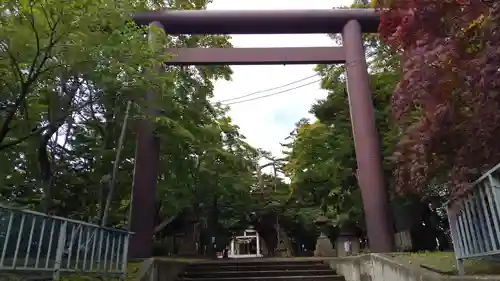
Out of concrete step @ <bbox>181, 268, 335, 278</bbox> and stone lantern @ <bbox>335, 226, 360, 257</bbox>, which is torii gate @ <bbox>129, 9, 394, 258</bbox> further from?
stone lantern @ <bbox>335, 226, 360, 257</bbox>

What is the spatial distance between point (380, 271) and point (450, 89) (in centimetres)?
348

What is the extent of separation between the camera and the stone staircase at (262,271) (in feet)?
25.5

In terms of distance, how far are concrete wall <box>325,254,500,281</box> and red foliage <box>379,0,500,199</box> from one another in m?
0.92

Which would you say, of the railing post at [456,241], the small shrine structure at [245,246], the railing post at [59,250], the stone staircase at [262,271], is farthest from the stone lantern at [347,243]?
the small shrine structure at [245,246]

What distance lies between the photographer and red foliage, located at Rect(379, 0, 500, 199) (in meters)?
3.46

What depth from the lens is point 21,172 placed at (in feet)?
25.7

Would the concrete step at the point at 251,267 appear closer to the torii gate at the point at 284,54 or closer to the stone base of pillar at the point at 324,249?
the torii gate at the point at 284,54

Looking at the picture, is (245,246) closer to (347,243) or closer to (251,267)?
(347,243)

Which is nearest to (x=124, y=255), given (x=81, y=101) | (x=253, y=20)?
(x=81, y=101)

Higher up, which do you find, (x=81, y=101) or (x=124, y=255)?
(x=81, y=101)

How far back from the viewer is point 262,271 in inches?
326

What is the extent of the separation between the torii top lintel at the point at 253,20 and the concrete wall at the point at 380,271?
18.9 feet

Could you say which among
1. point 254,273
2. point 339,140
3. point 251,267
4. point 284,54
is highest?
point 284,54

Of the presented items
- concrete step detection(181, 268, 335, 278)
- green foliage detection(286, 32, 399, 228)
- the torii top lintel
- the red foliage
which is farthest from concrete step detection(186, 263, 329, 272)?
the torii top lintel
